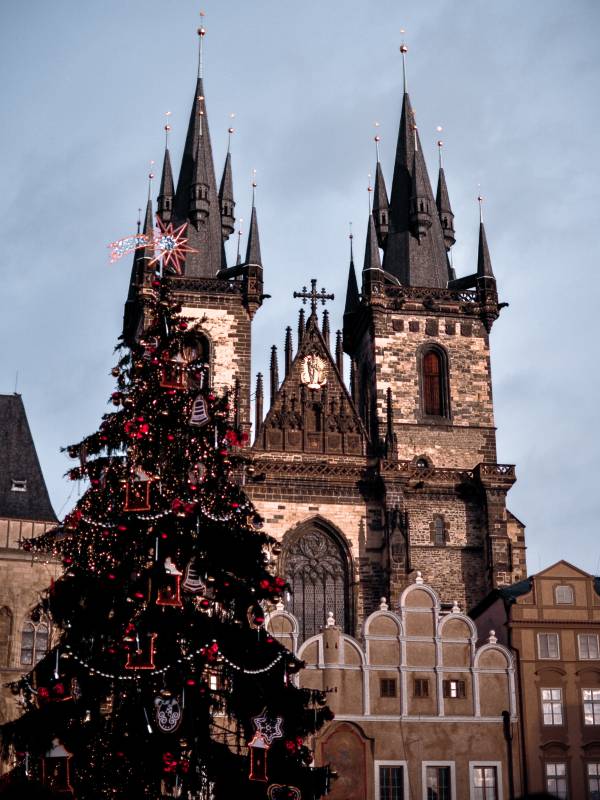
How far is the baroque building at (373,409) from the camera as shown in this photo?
40656mm

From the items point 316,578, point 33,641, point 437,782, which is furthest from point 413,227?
point 437,782

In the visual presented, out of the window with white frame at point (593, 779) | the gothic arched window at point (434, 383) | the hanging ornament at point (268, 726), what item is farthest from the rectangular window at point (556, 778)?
the gothic arched window at point (434, 383)

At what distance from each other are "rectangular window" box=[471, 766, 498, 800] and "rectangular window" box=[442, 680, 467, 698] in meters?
1.62

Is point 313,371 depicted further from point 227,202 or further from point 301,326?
point 227,202

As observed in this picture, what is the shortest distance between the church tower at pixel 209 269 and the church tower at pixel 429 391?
436cm

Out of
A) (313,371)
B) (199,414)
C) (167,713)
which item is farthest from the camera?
(313,371)

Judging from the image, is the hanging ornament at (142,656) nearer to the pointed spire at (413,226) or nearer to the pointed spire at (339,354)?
the pointed spire at (339,354)

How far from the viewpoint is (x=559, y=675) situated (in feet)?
92.9

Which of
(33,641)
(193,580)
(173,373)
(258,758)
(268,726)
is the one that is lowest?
(258,758)

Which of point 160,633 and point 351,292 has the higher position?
point 351,292

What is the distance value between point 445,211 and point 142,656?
1460 inches

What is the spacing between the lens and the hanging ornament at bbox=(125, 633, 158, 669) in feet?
53.3

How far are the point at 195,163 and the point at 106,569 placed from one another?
34.3 m

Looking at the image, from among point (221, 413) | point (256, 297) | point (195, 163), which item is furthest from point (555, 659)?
point (195, 163)
